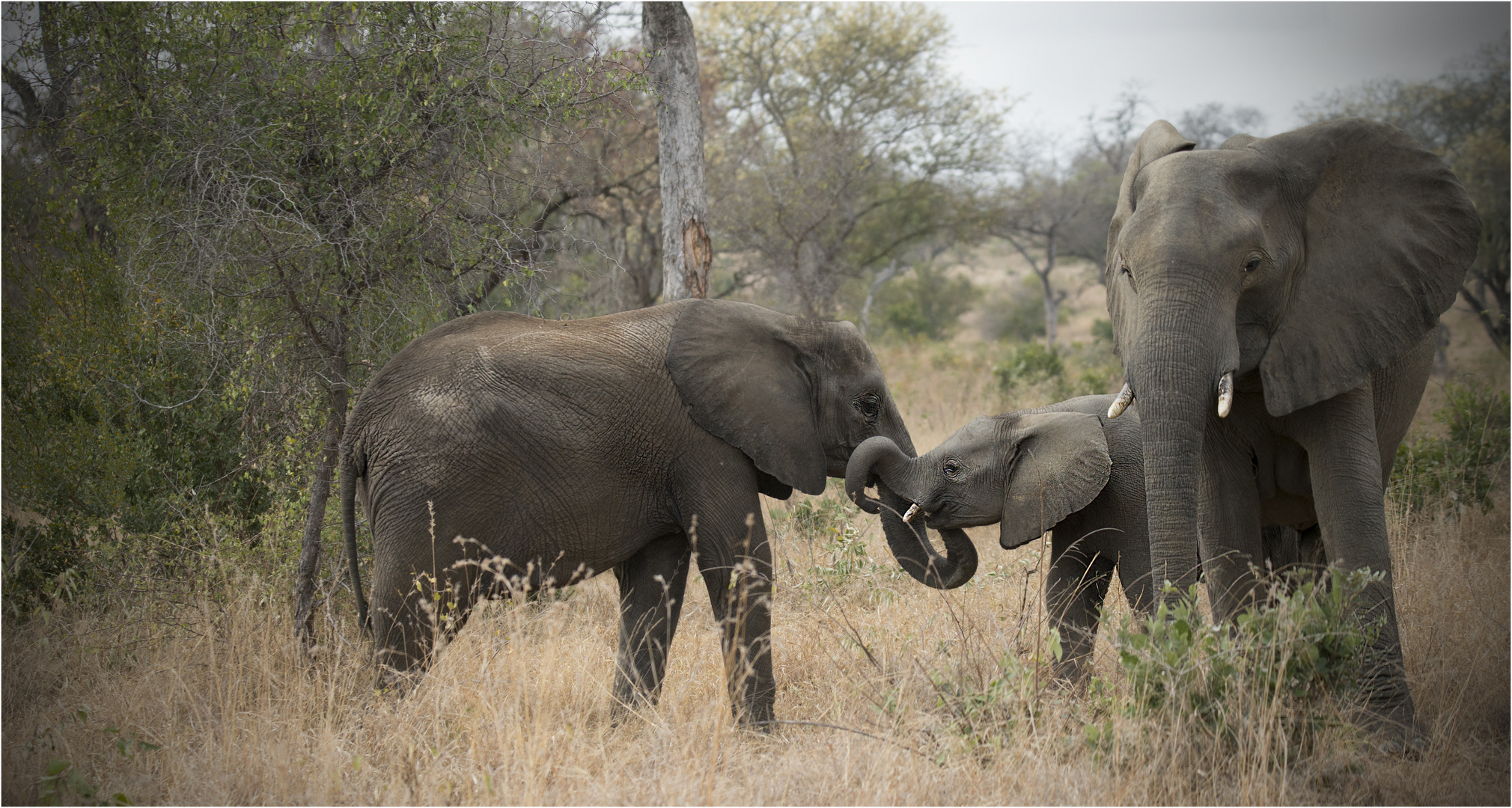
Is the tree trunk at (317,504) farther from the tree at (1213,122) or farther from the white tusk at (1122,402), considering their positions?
the tree at (1213,122)

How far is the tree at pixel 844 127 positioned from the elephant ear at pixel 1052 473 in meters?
12.1

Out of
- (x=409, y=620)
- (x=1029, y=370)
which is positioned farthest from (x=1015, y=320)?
(x=409, y=620)

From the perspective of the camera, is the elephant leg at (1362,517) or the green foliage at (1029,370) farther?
the green foliage at (1029,370)

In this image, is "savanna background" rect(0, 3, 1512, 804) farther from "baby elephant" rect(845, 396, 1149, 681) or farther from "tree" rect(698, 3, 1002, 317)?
"tree" rect(698, 3, 1002, 317)

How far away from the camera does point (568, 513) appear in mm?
4605

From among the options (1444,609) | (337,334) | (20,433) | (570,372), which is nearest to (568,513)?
(570,372)

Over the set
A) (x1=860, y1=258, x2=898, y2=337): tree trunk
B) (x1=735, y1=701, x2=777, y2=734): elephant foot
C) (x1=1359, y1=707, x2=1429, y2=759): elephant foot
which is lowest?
(x1=1359, y1=707, x2=1429, y2=759): elephant foot

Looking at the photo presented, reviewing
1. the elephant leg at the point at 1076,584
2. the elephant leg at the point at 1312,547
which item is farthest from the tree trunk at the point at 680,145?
the elephant leg at the point at 1312,547

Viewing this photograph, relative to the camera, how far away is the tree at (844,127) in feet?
58.5

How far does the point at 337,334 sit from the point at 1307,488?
16.3 ft

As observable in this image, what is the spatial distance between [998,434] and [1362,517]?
161 cm

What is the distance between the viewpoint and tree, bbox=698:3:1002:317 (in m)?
17.8

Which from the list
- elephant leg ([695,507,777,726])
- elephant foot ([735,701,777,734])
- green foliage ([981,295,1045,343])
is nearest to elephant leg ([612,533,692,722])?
elephant leg ([695,507,777,726])

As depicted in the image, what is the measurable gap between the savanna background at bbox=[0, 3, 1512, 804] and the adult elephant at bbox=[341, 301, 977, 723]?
1.32 feet
